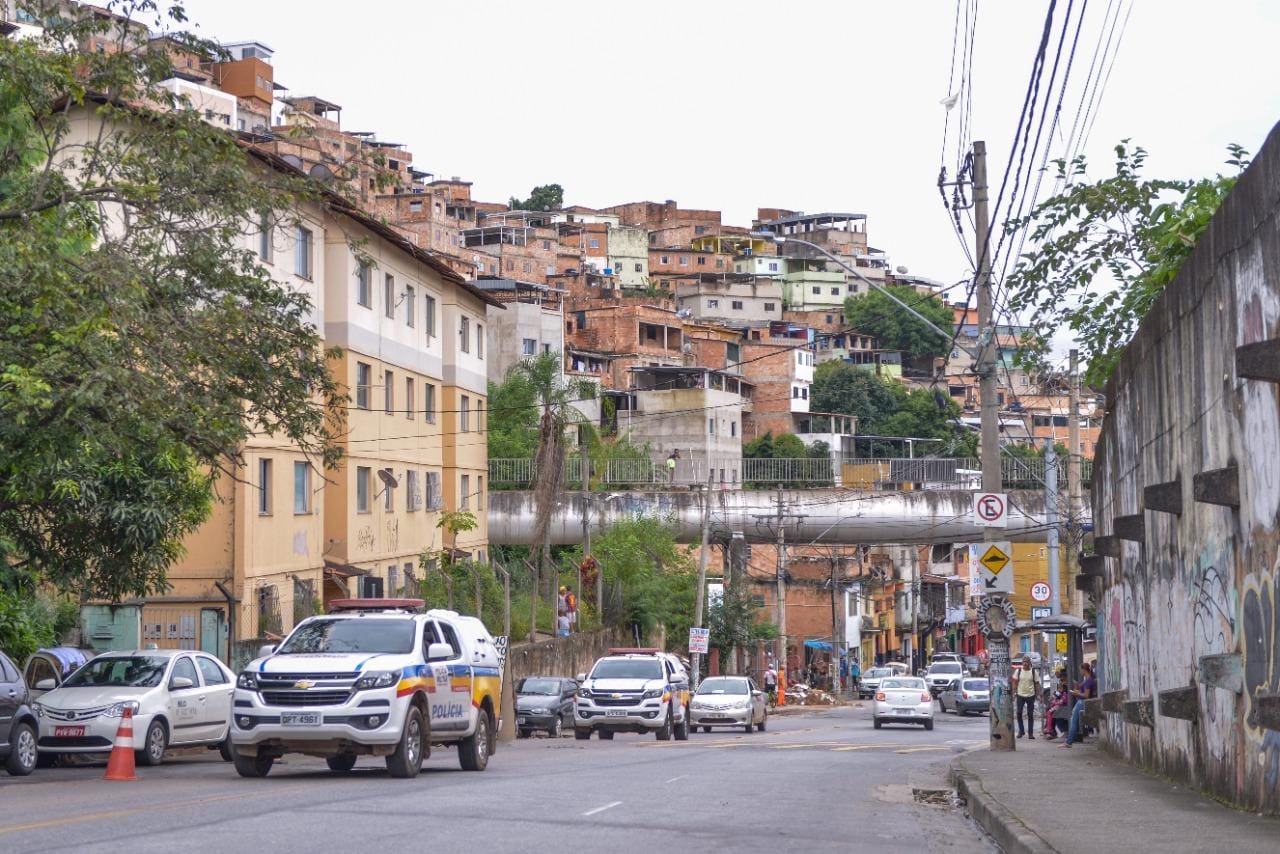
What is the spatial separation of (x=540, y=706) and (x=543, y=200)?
143 meters

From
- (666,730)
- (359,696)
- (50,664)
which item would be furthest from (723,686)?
(359,696)

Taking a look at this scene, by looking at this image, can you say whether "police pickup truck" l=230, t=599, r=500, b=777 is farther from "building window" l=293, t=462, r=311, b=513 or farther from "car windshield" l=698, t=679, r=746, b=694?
"building window" l=293, t=462, r=311, b=513

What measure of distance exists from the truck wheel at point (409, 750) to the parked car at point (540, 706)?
20828mm

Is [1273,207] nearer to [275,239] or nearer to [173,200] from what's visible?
[173,200]

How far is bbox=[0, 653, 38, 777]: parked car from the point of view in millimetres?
19859

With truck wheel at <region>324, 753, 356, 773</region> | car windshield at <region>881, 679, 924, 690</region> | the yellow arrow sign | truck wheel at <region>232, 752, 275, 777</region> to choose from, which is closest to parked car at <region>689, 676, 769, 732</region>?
car windshield at <region>881, 679, 924, 690</region>

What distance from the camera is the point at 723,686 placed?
42000mm

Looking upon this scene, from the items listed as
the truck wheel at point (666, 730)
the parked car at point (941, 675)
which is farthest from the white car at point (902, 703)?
the parked car at point (941, 675)

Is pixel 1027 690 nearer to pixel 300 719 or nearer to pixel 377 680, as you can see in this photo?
pixel 377 680

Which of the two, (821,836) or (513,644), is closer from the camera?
(821,836)

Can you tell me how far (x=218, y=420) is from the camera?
19.7 meters

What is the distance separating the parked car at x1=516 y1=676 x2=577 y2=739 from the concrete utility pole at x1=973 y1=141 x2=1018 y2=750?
14.6 metres

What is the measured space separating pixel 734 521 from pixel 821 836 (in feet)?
159

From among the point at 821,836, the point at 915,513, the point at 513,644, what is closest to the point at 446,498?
the point at 513,644
